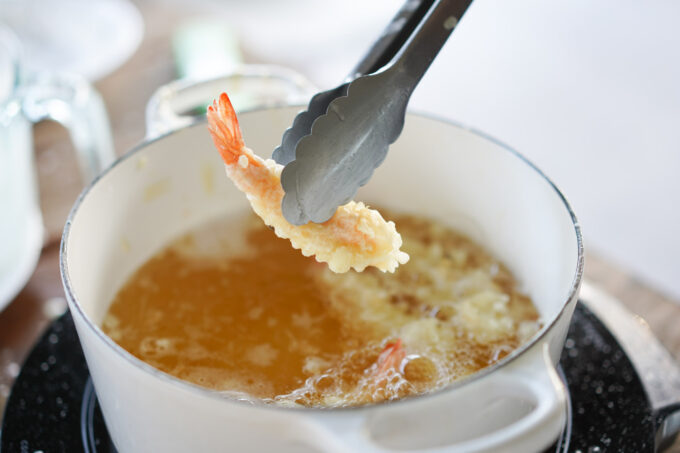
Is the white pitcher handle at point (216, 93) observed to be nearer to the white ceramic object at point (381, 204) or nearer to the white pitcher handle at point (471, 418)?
the white ceramic object at point (381, 204)

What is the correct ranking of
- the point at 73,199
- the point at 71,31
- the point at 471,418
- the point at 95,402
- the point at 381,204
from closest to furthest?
1. the point at 471,418
2. the point at 95,402
3. the point at 381,204
4. the point at 73,199
5. the point at 71,31

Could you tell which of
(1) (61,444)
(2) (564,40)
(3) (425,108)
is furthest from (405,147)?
(2) (564,40)

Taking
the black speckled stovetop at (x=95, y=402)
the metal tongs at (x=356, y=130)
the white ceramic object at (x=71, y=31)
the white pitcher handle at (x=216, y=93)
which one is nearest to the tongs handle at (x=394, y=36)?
the metal tongs at (x=356, y=130)

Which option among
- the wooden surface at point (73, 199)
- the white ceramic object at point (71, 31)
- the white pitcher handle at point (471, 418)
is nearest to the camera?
the white pitcher handle at point (471, 418)

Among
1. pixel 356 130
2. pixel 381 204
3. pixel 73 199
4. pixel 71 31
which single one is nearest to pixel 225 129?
pixel 356 130

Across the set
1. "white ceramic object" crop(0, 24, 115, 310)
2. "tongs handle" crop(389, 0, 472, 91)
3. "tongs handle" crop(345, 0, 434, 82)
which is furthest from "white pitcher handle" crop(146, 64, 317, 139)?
"tongs handle" crop(389, 0, 472, 91)

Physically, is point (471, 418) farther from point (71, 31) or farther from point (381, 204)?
point (71, 31)
